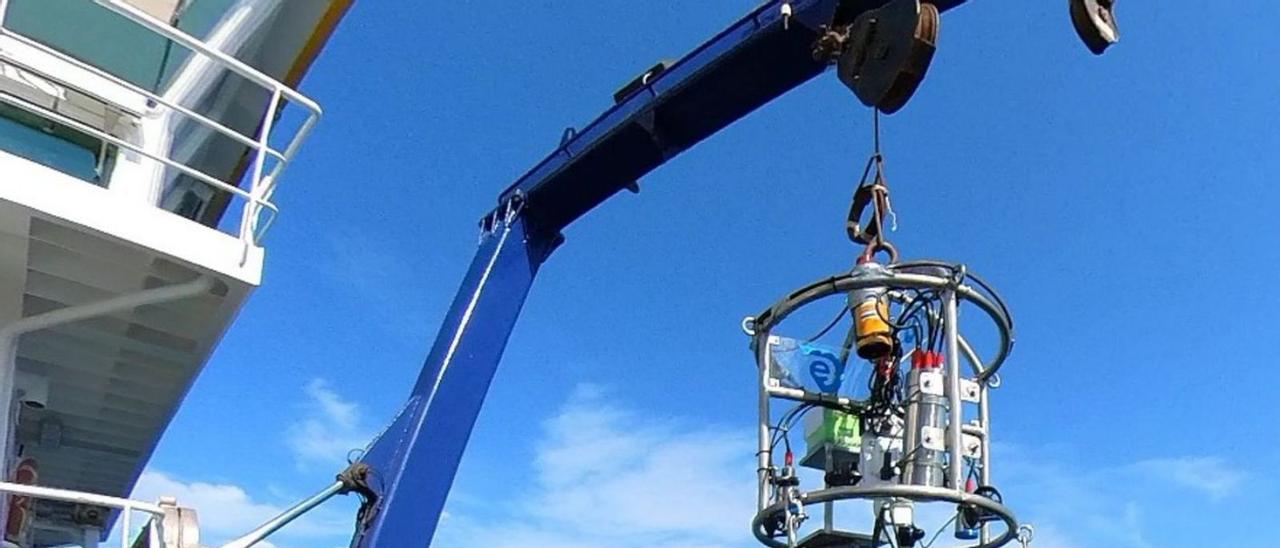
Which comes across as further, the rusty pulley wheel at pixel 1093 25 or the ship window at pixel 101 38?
the ship window at pixel 101 38

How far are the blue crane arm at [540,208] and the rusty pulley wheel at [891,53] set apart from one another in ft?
4.06

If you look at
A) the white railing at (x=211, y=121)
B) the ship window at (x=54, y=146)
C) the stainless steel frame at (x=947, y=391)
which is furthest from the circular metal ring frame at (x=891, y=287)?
the ship window at (x=54, y=146)

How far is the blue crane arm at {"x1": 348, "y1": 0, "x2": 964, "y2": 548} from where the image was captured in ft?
22.7

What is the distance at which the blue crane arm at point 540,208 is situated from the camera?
22.7 feet

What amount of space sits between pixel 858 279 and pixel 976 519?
1.26m

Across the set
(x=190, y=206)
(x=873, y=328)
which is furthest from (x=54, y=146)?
(x=873, y=328)

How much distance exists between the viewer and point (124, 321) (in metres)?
5.85

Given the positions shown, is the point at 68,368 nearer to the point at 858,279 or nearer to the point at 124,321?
the point at 124,321

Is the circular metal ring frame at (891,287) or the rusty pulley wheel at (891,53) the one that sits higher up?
the rusty pulley wheel at (891,53)

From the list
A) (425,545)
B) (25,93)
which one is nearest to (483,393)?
(425,545)

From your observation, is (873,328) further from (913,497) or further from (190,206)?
(190,206)

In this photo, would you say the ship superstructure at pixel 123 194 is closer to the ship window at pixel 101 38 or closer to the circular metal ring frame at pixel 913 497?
the ship window at pixel 101 38

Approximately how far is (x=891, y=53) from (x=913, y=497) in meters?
1.98

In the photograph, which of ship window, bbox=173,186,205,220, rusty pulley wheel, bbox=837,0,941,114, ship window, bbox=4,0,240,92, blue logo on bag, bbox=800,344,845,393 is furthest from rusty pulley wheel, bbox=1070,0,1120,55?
ship window, bbox=173,186,205,220
